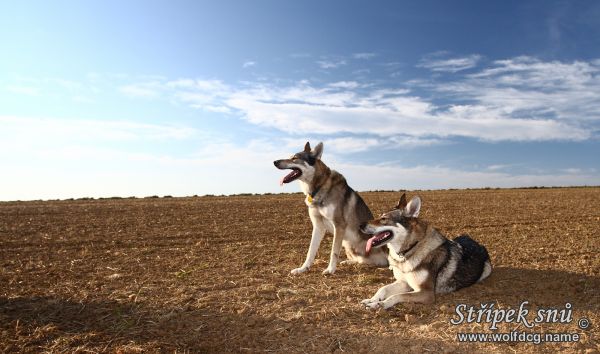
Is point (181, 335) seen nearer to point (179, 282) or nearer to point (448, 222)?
point (179, 282)

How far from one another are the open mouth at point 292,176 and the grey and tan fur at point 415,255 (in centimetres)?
205

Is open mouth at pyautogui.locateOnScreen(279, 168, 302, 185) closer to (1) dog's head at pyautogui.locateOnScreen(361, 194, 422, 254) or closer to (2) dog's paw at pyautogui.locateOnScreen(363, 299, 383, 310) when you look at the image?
(1) dog's head at pyautogui.locateOnScreen(361, 194, 422, 254)

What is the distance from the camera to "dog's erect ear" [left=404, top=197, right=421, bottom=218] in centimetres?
703

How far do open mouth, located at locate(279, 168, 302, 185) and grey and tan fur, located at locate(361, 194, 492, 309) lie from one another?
2051mm

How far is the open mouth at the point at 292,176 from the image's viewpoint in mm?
8625

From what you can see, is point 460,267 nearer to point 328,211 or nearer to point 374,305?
point 374,305

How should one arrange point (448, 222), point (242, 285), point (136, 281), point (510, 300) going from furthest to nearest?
point (448, 222) → point (136, 281) → point (242, 285) → point (510, 300)

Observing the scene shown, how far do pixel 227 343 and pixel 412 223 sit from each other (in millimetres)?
3595

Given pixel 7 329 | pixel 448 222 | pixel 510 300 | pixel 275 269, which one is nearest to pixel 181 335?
pixel 7 329

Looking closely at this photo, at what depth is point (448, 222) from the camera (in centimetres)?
1750

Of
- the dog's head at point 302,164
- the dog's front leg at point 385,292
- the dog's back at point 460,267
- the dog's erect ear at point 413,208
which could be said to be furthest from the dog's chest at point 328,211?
the dog's back at point 460,267

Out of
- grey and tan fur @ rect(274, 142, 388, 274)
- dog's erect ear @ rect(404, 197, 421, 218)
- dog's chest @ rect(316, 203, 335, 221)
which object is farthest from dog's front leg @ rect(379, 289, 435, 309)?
dog's chest @ rect(316, 203, 335, 221)

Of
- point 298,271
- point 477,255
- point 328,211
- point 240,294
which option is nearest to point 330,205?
point 328,211

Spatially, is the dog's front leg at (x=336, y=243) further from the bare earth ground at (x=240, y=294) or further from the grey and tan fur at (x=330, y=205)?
the bare earth ground at (x=240, y=294)
